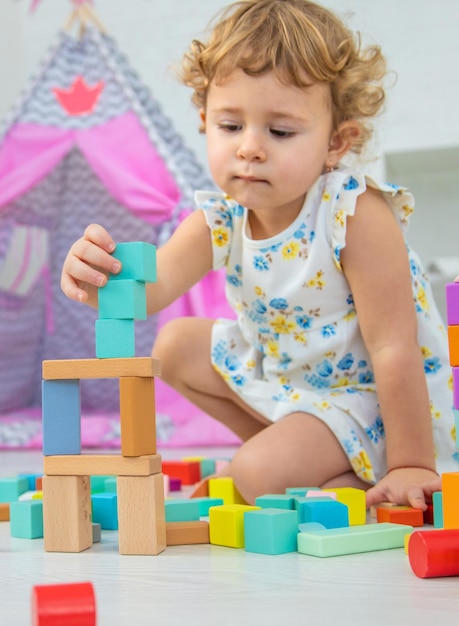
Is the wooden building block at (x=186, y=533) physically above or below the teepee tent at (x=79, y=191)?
below

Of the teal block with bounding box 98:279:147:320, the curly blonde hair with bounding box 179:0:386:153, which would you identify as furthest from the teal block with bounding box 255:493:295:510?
the curly blonde hair with bounding box 179:0:386:153

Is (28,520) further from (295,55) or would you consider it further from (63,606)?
(295,55)

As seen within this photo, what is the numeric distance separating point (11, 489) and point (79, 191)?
1.20 metres

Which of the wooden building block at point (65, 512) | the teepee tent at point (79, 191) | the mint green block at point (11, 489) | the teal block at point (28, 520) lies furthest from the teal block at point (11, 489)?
the teepee tent at point (79, 191)

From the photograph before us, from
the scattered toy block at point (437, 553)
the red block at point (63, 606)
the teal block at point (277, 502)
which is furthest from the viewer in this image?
the teal block at point (277, 502)

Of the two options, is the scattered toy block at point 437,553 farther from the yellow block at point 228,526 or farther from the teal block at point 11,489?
the teal block at point 11,489

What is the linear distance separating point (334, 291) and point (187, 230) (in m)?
0.22

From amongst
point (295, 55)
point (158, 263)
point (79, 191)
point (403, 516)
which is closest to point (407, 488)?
point (403, 516)

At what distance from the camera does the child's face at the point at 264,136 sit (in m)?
0.99

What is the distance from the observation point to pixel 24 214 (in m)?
2.13

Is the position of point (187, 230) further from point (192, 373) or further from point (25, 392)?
point (25, 392)

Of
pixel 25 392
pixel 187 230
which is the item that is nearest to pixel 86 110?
pixel 25 392

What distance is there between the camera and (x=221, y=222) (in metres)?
1.17

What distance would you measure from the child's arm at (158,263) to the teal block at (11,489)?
0.93ft
